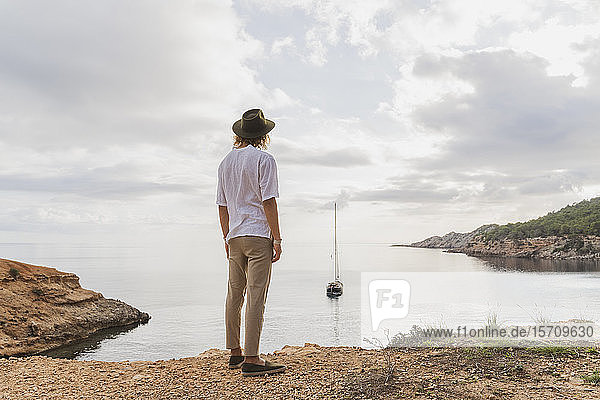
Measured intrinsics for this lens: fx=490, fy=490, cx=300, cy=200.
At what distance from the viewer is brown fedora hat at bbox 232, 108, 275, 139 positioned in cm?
483

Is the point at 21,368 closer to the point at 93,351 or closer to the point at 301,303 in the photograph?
the point at 93,351

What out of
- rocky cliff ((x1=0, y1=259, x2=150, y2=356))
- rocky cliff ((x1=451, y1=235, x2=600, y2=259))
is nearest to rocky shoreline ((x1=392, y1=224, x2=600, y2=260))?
rocky cliff ((x1=451, y1=235, x2=600, y2=259))

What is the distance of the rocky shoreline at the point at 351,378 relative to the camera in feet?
12.8

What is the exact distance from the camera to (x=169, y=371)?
501cm

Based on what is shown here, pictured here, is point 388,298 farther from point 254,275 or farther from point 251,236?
point 251,236

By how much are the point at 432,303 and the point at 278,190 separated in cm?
3521

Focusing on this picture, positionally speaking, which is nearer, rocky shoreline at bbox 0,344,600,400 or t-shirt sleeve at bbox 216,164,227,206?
rocky shoreline at bbox 0,344,600,400

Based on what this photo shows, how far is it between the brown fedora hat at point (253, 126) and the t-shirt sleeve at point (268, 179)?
40 cm

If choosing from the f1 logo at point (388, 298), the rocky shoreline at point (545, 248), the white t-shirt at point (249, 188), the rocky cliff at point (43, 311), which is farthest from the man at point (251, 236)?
the rocky shoreline at point (545, 248)

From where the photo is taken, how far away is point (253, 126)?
483cm

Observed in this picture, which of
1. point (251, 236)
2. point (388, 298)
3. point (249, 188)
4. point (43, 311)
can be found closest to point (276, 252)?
point (251, 236)

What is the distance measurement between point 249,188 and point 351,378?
1.93 m

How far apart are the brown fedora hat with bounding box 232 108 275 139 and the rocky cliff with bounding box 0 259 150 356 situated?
44.6 ft

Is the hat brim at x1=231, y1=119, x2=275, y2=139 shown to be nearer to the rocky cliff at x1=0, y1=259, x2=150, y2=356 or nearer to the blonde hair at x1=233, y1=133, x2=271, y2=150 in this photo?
the blonde hair at x1=233, y1=133, x2=271, y2=150
